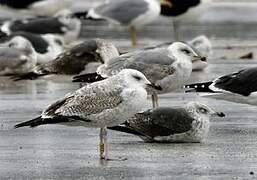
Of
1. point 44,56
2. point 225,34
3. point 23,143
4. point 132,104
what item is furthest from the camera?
point 225,34

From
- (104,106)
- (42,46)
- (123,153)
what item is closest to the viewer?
(104,106)

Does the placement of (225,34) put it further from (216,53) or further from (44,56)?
(44,56)

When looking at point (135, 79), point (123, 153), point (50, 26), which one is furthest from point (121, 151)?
point (50, 26)

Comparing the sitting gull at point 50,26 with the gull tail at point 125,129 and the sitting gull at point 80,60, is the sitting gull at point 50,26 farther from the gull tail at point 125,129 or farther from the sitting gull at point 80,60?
the gull tail at point 125,129

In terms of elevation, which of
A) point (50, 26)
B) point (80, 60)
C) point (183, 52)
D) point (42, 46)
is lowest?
point (50, 26)

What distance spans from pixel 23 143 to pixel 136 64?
88.4 inches

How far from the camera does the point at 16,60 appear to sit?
53.0 ft

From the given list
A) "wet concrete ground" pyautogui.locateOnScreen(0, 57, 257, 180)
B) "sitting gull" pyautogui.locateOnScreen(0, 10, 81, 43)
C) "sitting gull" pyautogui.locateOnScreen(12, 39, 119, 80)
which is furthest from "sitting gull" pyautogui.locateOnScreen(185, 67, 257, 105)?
"sitting gull" pyautogui.locateOnScreen(0, 10, 81, 43)

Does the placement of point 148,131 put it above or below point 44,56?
above

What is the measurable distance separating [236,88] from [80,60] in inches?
125

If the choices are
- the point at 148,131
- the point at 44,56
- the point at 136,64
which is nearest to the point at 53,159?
the point at 148,131

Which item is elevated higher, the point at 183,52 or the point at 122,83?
the point at 122,83

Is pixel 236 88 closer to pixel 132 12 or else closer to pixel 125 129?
pixel 125 129

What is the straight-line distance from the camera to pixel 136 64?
11.4m
